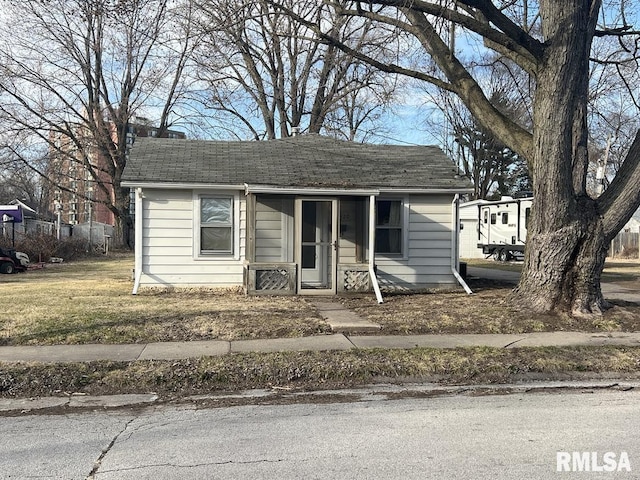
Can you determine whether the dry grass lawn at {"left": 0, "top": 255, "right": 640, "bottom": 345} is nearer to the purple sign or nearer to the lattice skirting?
the lattice skirting

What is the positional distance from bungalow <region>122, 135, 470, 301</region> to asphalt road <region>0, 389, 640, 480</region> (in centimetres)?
742

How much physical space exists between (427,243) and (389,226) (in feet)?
3.69

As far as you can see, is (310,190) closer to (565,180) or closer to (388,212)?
(388,212)

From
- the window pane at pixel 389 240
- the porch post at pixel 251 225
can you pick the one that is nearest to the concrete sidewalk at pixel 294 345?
the porch post at pixel 251 225

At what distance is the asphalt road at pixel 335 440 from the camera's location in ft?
13.4

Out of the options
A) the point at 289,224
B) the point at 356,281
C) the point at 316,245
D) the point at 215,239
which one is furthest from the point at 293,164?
the point at 356,281

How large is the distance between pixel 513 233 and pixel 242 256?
18.7 meters

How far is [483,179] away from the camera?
52.0 m

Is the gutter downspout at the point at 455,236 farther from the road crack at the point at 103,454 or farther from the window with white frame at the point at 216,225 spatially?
the road crack at the point at 103,454

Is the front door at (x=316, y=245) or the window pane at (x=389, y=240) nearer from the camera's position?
the front door at (x=316, y=245)

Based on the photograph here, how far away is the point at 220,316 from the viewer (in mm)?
10188

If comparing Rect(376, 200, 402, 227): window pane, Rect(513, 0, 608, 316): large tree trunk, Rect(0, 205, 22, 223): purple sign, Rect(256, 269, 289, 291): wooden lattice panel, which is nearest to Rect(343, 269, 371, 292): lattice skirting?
Rect(256, 269, 289, 291): wooden lattice panel

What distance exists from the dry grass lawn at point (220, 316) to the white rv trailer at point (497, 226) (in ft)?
49.1

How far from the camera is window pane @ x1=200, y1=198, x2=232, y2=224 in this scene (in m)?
14.0
